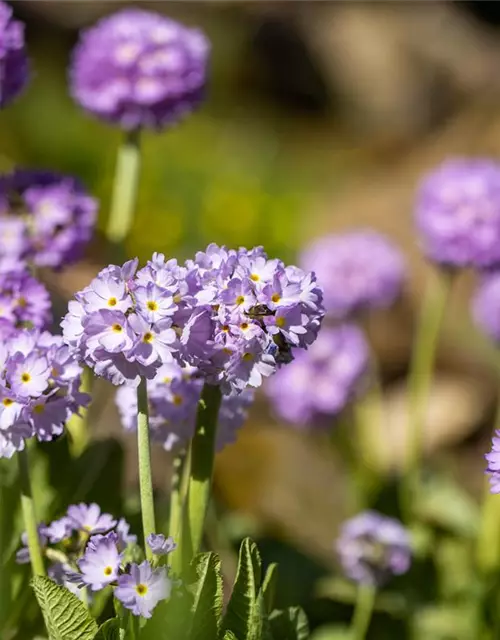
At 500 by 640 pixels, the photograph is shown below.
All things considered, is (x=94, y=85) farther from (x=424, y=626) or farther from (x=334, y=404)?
(x=424, y=626)

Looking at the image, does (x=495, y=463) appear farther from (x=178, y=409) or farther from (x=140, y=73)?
(x=140, y=73)

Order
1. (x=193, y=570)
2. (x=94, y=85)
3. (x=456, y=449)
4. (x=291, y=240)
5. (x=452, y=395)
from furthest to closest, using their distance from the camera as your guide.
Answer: (x=291, y=240)
(x=452, y=395)
(x=456, y=449)
(x=94, y=85)
(x=193, y=570)

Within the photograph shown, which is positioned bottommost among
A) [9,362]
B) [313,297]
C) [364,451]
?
[364,451]

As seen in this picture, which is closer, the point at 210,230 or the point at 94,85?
the point at 94,85

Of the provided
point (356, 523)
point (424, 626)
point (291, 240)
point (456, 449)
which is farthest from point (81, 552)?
point (291, 240)

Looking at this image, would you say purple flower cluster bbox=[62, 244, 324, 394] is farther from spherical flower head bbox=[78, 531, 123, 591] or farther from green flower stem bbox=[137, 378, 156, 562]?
spherical flower head bbox=[78, 531, 123, 591]

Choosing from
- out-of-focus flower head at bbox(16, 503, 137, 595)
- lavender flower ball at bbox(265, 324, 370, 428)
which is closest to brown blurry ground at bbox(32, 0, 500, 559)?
lavender flower ball at bbox(265, 324, 370, 428)

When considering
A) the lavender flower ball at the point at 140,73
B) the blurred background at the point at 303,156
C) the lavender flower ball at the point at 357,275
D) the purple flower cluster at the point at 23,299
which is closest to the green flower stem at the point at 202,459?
the purple flower cluster at the point at 23,299
